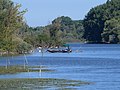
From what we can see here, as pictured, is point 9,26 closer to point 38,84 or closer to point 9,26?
point 9,26

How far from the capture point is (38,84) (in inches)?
2120

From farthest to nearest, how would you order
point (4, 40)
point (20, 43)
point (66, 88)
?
point (20, 43) → point (4, 40) → point (66, 88)

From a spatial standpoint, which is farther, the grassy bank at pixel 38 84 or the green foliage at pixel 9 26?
the green foliage at pixel 9 26

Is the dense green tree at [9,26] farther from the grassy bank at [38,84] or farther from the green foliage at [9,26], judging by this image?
the grassy bank at [38,84]

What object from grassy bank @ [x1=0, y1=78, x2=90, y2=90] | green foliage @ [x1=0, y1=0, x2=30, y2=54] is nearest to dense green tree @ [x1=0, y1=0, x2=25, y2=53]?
green foliage @ [x1=0, y1=0, x2=30, y2=54]

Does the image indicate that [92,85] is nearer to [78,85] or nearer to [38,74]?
[78,85]

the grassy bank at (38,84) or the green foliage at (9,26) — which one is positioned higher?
the green foliage at (9,26)

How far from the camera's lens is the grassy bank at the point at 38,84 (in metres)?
50.8

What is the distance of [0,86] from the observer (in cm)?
5184

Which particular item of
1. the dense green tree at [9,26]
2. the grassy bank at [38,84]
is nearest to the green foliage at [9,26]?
the dense green tree at [9,26]

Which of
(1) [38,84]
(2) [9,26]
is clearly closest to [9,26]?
(2) [9,26]

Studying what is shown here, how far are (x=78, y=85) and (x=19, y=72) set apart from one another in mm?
19681

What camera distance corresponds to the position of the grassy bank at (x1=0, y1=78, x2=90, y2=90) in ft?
167

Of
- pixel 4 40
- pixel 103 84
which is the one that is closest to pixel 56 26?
pixel 4 40
